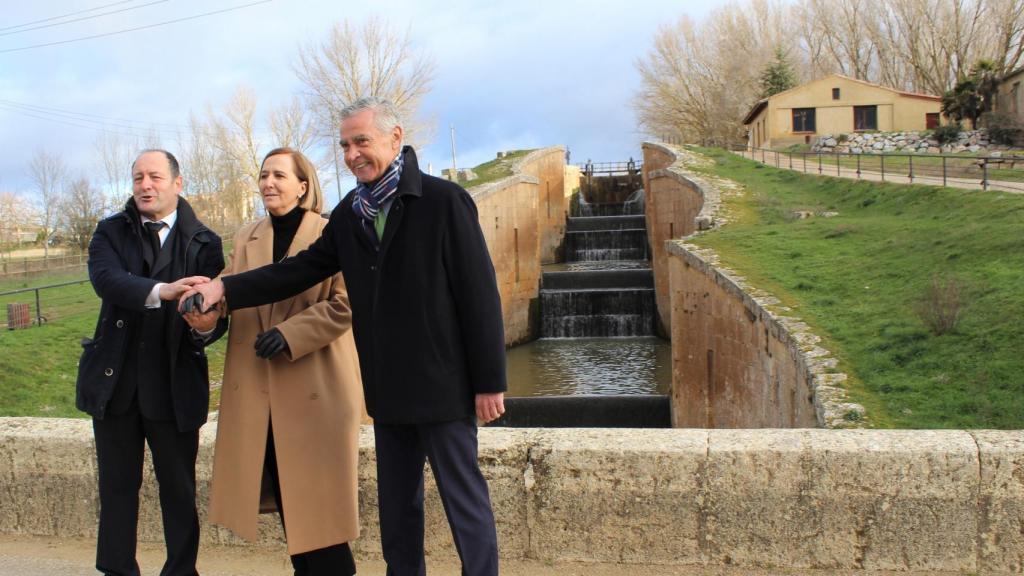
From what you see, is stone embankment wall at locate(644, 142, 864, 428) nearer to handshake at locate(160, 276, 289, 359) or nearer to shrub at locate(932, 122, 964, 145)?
handshake at locate(160, 276, 289, 359)

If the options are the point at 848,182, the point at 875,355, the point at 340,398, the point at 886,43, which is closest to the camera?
the point at 340,398

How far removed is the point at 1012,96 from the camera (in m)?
36.3

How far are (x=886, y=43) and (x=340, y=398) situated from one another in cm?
6559

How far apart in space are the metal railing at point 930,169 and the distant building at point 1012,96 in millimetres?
7629

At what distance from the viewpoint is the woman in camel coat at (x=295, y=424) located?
10.5 feet

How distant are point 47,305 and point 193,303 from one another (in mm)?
18119

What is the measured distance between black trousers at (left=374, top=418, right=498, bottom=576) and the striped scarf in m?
0.73

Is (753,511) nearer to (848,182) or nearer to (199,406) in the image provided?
(199,406)

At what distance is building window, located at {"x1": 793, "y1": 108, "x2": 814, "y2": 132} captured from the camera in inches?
1649

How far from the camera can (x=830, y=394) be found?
6.99 metres

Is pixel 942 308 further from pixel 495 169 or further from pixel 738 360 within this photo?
pixel 495 169

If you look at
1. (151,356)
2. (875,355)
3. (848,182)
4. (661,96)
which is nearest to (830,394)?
(875,355)

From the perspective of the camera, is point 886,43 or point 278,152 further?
point 886,43

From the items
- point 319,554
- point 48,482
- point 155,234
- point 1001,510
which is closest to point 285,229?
point 155,234
